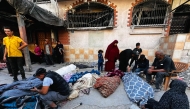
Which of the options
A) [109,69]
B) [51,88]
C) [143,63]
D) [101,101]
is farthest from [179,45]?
[51,88]

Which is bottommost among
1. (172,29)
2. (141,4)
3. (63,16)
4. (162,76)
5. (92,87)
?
(92,87)

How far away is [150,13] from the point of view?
201 inches

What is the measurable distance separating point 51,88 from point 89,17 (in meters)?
4.72

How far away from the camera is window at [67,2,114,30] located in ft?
17.9

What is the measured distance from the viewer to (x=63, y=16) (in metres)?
5.74

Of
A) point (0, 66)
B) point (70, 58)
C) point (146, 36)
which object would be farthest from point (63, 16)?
point (146, 36)

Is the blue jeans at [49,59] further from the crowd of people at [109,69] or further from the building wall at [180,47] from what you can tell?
the building wall at [180,47]

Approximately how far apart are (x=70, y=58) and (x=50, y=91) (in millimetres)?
4251

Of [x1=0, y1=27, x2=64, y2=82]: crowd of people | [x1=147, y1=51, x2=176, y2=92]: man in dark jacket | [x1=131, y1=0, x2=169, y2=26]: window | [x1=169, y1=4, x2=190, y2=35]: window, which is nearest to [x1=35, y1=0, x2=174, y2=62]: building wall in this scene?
[x1=131, y1=0, x2=169, y2=26]: window

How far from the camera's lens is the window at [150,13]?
4911 millimetres

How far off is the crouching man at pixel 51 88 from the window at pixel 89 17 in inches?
165

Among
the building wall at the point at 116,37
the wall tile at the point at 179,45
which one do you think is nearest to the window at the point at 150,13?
the building wall at the point at 116,37

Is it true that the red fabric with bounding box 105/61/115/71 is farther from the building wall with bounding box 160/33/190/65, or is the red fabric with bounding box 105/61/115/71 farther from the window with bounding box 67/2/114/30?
the building wall with bounding box 160/33/190/65

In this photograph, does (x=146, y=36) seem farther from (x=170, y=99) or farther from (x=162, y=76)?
(x=170, y=99)
